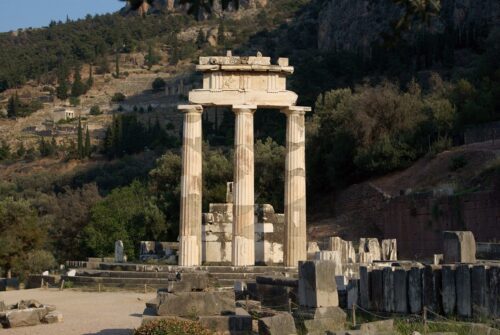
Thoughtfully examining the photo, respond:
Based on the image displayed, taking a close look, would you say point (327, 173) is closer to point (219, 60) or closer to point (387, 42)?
point (219, 60)

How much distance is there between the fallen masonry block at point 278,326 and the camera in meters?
16.4

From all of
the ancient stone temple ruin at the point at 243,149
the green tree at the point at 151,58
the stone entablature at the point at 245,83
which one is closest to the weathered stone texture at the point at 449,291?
the ancient stone temple ruin at the point at 243,149

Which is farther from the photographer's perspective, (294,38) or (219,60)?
(294,38)

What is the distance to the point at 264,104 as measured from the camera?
34188 millimetres

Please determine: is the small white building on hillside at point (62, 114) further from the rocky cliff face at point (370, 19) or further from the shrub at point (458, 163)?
the shrub at point (458, 163)

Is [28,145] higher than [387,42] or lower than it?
higher

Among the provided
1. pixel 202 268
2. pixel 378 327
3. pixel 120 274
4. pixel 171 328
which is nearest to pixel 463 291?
pixel 378 327

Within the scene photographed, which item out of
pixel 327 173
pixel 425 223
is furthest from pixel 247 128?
pixel 327 173

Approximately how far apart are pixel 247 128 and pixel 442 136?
26.4m

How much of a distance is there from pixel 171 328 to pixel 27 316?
7586mm

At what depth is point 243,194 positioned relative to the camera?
112ft

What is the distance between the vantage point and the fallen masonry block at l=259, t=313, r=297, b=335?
53.7ft

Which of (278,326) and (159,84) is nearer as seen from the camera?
(278,326)

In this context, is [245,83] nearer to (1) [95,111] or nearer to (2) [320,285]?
(2) [320,285]
